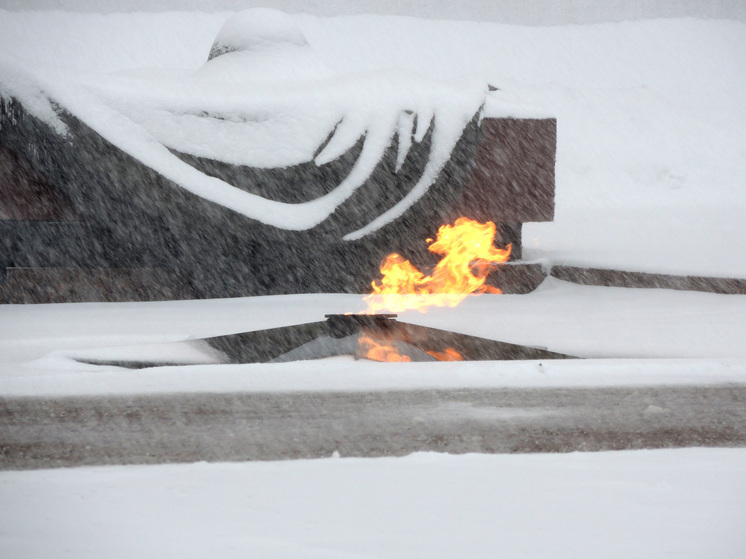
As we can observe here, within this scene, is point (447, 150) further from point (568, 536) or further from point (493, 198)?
point (568, 536)

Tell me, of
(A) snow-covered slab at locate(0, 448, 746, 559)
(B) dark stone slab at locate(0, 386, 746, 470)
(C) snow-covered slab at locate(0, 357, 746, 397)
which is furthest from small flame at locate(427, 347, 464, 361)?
(A) snow-covered slab at locate(0, 448, 746, 559)

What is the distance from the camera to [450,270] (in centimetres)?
512

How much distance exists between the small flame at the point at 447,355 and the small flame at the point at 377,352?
0.12 metres

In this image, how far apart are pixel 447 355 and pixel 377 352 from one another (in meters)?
0.28

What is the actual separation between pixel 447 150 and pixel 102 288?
2.21 meters

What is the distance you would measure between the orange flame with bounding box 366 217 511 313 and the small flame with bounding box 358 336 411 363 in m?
1.77

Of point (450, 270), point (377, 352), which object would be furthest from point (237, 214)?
point (377, 352)

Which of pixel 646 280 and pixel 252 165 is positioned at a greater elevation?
pixel 252 165

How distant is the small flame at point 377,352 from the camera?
3089 millimetres

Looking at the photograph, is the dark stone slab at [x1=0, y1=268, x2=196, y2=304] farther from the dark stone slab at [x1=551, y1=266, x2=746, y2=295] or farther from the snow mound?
the dark stone slab at [x1=551, y1=266, x2=746, y2=295]

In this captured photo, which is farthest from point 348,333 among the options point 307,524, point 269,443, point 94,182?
point 94,182

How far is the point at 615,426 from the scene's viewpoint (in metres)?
2.04

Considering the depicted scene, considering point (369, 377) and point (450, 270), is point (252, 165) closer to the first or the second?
point (450, 270)

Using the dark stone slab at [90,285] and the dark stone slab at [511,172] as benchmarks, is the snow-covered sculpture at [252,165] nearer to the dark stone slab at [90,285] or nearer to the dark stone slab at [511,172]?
the dark stone slab at [90,285]
